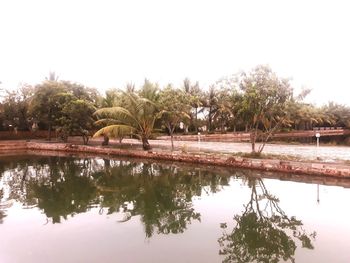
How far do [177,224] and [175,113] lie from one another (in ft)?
38.3

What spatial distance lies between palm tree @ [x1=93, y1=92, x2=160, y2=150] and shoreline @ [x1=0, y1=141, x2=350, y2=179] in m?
1.43

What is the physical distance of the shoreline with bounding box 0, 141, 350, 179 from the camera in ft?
42.2

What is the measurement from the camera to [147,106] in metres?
19.8

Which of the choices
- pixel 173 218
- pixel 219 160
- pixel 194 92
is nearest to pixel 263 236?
pixel 173 218

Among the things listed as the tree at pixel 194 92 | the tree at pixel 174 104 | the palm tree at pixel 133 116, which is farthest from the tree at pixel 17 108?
the tree at pixel 174 104

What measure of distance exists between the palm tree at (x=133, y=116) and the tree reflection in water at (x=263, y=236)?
11.4 metres

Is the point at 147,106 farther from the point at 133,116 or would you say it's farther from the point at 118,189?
the point at 118,189

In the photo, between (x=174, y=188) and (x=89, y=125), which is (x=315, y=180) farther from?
(x=89, y=125)

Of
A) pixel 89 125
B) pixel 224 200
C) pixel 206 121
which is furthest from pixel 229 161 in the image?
pixel 206 121

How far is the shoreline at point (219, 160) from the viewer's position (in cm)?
1287

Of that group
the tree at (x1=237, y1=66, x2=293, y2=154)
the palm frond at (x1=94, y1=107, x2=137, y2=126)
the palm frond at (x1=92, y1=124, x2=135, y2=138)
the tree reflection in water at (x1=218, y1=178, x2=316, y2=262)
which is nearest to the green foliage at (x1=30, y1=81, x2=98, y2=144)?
the palm frond at (x1=94, y1=107, x2=137, y2=126)

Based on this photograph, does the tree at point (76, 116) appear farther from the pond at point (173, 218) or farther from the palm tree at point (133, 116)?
the pond at point (173, 218)

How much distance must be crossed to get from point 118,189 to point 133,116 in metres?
8.63

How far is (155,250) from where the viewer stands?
21.1 ft
